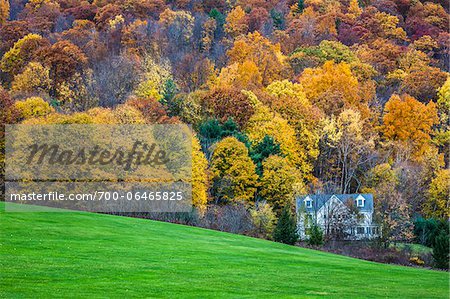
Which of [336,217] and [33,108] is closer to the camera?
[336,217]

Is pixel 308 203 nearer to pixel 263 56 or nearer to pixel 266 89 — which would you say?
pixel 266 89

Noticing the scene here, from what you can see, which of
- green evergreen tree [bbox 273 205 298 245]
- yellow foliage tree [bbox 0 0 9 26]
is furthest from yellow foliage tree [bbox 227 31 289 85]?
green evergreen tree [bbox 273 205 298 245]

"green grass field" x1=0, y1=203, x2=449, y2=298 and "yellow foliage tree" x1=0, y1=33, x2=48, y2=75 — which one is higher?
"yellow foliage tree" x1=0, y1=33, x2=48, y2=75

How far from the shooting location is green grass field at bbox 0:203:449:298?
91.3ft

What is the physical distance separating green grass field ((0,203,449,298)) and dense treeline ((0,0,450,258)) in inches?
779

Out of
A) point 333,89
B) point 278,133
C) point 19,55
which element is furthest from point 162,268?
point 19,55

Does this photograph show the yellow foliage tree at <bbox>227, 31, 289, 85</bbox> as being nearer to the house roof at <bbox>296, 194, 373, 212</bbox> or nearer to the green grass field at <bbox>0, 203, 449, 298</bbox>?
the house roof at <bbox>296, 194, 373, 212</bbox>

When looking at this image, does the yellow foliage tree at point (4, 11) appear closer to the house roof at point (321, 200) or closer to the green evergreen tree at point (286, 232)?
the house roof at point (321, 200)

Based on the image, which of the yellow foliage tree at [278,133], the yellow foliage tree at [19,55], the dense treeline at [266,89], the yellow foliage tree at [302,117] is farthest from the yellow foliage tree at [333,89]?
the yellow foliage tree at [19,55]

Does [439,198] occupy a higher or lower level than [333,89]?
lower

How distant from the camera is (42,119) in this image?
6950 cm

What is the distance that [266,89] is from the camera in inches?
3784

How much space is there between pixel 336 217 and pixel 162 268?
34.8m

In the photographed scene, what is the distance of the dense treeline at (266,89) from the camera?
7381 cm
